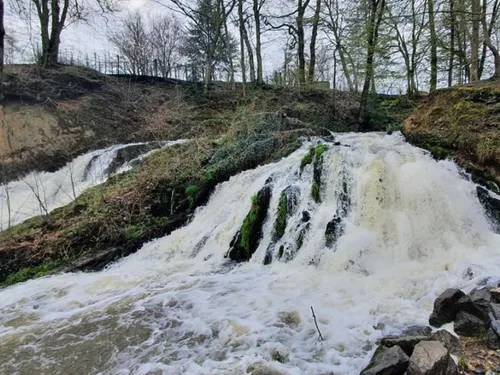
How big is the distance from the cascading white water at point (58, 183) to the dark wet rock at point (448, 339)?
32.7ft

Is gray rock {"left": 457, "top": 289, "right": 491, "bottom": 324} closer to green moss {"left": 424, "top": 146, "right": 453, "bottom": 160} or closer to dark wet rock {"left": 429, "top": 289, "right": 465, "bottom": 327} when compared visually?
dark wet rock {"left": 429, "top": 289, "right": 465, "bottom": 327}

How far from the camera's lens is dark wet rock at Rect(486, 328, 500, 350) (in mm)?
3113

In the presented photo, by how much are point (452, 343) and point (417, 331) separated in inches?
16.9

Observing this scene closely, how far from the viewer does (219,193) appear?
8.40 metres

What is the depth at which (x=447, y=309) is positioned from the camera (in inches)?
146

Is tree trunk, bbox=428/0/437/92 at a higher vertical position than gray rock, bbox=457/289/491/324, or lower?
higher

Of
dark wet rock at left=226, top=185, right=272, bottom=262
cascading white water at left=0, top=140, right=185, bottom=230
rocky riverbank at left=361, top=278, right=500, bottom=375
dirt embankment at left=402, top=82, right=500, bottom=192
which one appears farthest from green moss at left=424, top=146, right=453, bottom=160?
cascading white water at left=0, top=140, right=185, bottom=230

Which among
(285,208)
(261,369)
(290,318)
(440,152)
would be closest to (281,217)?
(285,208)

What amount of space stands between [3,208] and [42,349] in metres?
8.72

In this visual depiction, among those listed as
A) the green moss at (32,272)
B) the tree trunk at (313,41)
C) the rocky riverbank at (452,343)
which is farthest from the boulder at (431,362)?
the tree trunk at (313,41)

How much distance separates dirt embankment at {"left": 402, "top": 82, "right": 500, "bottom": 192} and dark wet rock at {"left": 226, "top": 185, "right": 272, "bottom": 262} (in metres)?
4.01

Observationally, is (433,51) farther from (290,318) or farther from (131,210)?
(290,318)

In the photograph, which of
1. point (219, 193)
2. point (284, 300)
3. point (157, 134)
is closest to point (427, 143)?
point (219, 193)

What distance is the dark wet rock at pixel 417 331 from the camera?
364cm
